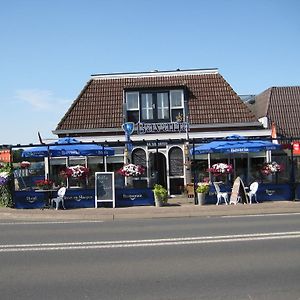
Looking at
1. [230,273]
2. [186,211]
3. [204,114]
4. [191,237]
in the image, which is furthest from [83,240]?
[204,114]

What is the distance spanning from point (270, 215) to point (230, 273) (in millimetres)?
8370

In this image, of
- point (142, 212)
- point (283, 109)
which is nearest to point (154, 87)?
point (142, 212)

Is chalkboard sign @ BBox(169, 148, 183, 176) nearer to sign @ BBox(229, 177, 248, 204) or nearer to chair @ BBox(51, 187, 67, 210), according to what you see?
sign @ BBox(229, 177, 248, 204)

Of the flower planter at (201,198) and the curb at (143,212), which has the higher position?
the flower planter at (201,198)

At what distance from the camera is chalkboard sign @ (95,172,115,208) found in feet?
58.3

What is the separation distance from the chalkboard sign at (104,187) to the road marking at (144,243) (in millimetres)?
7549

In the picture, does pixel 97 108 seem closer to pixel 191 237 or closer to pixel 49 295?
pixel 191 237

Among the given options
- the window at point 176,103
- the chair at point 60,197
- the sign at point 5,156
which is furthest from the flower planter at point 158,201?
the window at point 176,103

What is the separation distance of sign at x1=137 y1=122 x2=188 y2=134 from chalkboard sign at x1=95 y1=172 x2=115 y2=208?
24.1 ft

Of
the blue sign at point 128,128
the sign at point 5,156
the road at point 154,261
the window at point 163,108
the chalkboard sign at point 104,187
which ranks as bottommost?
the road at point 154,261

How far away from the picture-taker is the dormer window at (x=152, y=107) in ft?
83.1

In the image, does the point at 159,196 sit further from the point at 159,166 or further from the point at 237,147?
the point at 159,166

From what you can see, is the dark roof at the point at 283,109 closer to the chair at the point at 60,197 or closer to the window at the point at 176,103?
the window at the point at 176,103

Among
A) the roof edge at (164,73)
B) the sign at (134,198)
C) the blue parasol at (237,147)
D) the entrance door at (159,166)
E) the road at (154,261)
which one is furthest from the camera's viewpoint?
the roof edge at (164,73)
